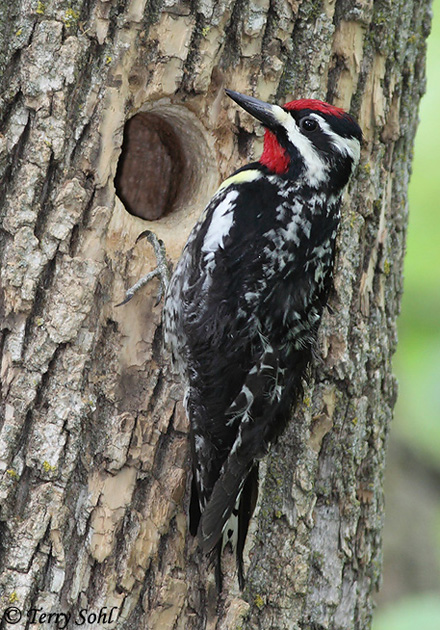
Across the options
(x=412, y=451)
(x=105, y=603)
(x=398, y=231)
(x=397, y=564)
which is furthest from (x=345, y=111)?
(x=397, y=564)

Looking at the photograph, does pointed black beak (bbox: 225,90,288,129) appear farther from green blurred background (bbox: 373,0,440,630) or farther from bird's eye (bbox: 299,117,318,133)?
green blurred background (bbox: 373,0,440,630)

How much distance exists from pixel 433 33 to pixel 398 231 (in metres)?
2.20

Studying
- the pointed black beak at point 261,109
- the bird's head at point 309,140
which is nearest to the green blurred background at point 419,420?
the bird's head at point 309,140

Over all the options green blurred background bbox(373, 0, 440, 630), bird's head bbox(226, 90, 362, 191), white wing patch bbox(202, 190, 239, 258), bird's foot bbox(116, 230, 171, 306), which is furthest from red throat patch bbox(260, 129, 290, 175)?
green blurred background bbox(373, 0, 440, 630)

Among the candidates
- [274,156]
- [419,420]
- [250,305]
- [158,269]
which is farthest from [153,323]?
[419,420]

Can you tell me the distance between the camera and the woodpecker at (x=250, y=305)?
284cm

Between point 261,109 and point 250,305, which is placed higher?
point 261,109

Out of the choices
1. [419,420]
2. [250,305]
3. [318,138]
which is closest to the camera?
[250,305]

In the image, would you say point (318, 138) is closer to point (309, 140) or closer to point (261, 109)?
point (309, 140)

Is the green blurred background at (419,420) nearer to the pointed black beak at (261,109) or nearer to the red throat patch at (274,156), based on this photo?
the red throat patch at (274,156)

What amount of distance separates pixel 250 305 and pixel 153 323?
0.38 metres

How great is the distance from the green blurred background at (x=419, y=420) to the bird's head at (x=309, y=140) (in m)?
1.69

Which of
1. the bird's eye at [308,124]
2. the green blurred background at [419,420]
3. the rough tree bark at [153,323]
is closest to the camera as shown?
the rough tree bark at [153,323]

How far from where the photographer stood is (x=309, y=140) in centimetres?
304
